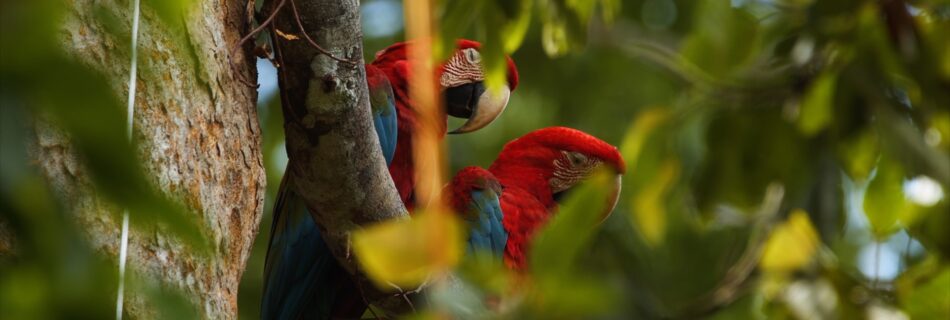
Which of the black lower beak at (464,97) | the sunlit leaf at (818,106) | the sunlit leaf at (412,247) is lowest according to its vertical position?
the sunlit leaf at (818,106)

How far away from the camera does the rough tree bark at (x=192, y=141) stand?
0.87m

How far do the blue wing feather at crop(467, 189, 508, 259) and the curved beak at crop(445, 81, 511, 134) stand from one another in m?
0.14

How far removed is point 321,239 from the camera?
1586mm

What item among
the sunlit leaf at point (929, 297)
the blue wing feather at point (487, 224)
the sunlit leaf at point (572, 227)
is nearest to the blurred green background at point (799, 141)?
the sunlit leaf at point (929, 297)

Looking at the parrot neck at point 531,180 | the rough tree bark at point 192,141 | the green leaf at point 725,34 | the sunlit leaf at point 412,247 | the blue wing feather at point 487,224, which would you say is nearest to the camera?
the sunlit leaf at point 412,247

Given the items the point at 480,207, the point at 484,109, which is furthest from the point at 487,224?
the point at 484,109

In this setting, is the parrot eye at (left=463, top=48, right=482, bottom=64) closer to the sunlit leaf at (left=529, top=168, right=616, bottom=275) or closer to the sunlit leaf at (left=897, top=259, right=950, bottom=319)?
the sunlit leaf at (left=897, top=259, right=950, bottom=319)

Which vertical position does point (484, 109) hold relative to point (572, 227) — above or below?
below

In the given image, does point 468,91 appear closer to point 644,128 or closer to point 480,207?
point 480,207

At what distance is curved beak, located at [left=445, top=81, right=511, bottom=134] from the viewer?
1890 mm

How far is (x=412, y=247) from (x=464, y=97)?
52.9 inches

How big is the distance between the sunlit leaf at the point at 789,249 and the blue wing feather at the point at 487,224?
1.93ft

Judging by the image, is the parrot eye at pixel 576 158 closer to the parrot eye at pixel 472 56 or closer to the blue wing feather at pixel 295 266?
the parrot eye at pixel 472 56

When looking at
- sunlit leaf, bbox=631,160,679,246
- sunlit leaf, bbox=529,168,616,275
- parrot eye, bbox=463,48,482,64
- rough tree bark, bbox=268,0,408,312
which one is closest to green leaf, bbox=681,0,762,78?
sunlit leaf, bbox=631,160,679,246
